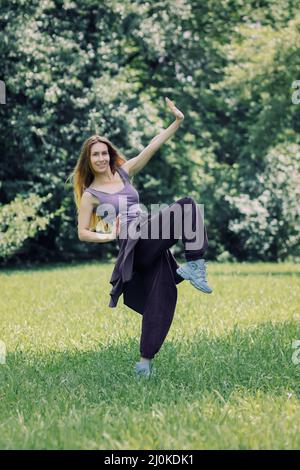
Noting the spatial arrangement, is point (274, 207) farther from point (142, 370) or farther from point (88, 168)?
point (142, 370)

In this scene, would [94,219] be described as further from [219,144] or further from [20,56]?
[219,144]

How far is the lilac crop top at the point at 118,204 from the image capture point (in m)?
5.36

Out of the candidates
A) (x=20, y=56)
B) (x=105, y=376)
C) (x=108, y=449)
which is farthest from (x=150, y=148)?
(x=20, y=56)

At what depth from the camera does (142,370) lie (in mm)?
5270

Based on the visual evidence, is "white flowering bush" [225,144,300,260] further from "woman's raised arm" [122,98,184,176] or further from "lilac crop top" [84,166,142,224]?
"lilac crop top" [84,166,142,224]

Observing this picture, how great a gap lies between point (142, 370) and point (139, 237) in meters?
0.95

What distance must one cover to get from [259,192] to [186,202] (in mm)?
14892

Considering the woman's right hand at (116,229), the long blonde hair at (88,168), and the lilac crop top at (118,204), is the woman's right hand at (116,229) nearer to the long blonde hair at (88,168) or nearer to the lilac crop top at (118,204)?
the lilac crop top at (118,204)

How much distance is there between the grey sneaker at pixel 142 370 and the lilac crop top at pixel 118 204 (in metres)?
1.03

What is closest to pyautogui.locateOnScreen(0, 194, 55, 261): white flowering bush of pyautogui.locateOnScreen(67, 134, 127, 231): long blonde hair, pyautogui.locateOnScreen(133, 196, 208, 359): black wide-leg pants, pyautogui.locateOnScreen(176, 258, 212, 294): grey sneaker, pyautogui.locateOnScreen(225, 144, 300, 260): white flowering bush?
pyautogui.locateOnScreen(225, 144, 300, 260): white flowering bush

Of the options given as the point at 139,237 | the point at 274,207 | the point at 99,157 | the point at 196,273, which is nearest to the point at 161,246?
the point at 139,237

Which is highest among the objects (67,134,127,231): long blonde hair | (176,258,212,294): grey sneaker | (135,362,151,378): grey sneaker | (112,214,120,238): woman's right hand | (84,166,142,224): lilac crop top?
(67,134,127,231): long blonde hair

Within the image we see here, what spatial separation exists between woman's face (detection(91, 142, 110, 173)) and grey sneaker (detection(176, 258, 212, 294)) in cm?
103

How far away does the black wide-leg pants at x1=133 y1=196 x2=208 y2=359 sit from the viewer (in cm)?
499
